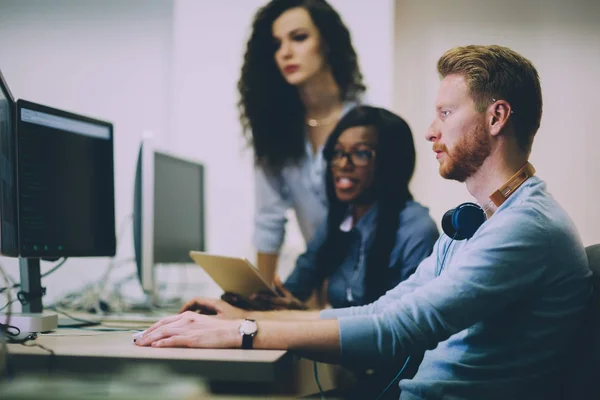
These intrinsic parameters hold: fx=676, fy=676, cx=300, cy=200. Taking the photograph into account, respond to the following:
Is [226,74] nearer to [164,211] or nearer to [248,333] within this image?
[164,211]

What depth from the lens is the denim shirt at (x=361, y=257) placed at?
2.08 meters

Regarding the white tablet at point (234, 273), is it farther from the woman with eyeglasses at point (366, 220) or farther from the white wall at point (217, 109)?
the white wall at point (217, 109)

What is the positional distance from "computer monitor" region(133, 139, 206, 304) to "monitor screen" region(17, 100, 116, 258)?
0.29 meters

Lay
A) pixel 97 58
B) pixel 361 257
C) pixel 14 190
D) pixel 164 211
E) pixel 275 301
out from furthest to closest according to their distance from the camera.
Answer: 1. pixel 97 58
2. pixel 164 211
3. pixel 361 257
4. pixel 275 301
5. pixel 14 190

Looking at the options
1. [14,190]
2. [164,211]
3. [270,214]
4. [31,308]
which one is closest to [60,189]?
[14,190]

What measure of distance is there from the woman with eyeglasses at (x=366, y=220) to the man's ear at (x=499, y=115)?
75 centimetres

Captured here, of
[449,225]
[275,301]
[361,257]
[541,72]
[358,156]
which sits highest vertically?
[541,72]

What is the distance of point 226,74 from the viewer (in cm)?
326

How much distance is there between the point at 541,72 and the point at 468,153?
1926 mm

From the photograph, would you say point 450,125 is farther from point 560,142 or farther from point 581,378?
point 560,142

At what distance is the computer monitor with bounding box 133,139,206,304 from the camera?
221 centimetres

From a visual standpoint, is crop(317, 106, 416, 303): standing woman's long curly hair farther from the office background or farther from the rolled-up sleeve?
the office background

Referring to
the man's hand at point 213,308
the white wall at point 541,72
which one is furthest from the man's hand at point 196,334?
the white wall at point 541,72

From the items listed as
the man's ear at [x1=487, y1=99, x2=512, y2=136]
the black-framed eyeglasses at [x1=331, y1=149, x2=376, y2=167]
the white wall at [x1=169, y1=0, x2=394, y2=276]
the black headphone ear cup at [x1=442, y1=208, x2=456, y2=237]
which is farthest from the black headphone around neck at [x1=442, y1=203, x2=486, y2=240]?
the white wall at [x1=169, y1=0, x2=394, y2=276]
